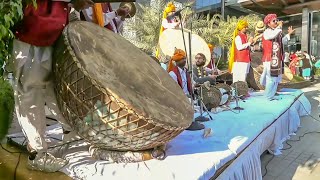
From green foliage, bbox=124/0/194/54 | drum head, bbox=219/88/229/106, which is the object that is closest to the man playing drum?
drum head, bbox=219/88/229/106

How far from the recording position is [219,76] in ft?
19.3

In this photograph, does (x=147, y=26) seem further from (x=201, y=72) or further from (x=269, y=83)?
(x=269, y=83)

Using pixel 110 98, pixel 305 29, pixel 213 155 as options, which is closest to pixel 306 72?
pixel 305 29

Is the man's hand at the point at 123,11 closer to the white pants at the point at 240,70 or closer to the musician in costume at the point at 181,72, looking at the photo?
the musician in costume at the point at 181,72

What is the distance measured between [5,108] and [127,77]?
1241 mm

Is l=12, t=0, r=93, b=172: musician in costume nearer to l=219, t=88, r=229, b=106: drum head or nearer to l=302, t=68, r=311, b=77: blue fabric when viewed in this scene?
l=219, t=88, r=229, b=106: drum head

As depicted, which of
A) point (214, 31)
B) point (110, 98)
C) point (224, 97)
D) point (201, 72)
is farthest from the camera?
point (214, 31)

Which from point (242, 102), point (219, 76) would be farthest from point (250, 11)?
point (242, 102)

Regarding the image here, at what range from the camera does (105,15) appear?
231 centimetres

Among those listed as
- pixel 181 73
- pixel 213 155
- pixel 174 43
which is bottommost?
pixel 213 155

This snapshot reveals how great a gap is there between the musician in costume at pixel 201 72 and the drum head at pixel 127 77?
6.22ft

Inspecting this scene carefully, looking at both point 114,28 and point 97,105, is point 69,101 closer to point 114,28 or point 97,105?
point 97,105

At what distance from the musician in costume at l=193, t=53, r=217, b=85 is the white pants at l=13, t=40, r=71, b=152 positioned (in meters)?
2.30

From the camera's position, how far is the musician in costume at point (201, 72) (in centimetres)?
402
